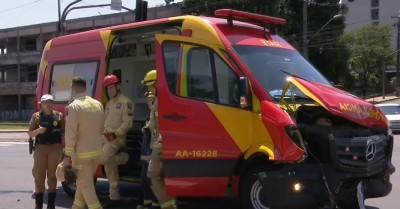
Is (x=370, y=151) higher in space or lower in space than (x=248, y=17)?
lower

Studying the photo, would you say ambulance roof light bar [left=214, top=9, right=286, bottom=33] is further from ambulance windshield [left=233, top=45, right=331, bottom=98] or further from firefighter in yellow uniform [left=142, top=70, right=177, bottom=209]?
firefighter in yellow uniform [left=142, top=70, right=177, bottom=209]

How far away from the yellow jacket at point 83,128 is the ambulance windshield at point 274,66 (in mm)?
2014

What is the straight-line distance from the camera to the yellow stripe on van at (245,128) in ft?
21.3

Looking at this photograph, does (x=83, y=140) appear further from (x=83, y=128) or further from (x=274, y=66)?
(x=274, y=66)

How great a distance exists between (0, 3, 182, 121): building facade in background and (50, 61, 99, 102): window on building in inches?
1828

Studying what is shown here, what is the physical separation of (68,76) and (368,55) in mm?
60802

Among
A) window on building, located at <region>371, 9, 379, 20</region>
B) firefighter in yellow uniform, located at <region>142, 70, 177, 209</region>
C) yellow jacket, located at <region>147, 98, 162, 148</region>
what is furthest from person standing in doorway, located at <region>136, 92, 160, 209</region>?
window on building, located at <region>371, 9, 379, 20</region>

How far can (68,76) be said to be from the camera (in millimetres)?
10062

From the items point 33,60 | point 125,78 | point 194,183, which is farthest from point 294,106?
point 33,60

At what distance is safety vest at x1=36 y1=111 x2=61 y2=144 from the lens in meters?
8.12

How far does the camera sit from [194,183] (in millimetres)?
7180

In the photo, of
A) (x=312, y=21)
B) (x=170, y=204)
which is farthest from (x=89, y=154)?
(x=312, y=21)

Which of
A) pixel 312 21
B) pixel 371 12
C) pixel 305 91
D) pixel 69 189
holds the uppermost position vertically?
pixel 371 12

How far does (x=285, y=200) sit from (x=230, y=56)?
190 centimetres
